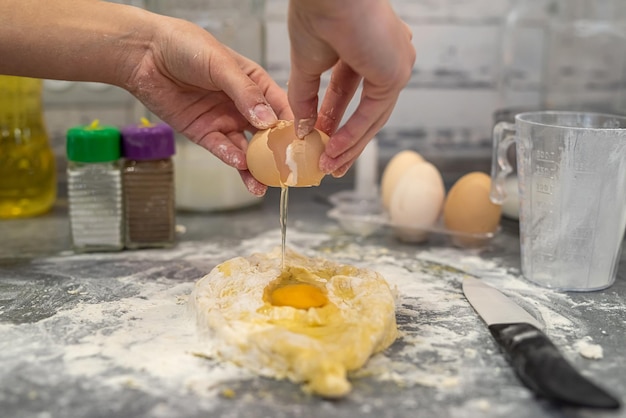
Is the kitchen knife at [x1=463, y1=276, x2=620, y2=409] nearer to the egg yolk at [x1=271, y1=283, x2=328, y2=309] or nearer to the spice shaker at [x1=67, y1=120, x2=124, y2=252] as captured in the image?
the egg yolk at [x1=271, y1=283, x2=328, y2=309]

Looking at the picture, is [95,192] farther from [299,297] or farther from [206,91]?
[299,297]

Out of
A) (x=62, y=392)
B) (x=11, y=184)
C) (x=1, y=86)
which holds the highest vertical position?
(x=1, y=86)

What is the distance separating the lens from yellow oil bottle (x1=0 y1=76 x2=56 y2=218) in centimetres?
157

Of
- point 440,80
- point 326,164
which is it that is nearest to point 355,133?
point 326,164

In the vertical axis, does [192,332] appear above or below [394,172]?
below

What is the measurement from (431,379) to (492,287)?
37 centimetres

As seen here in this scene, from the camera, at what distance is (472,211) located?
138 cm

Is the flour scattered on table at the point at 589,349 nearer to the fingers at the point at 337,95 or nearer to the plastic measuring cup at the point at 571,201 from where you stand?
the plastic measuring cup at the point at 571,201

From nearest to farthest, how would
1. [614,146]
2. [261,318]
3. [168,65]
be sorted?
[261,318] < [614,146] < [168,65]

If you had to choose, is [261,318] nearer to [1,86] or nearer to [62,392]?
[62,392]

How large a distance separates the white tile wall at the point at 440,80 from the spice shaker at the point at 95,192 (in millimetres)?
559

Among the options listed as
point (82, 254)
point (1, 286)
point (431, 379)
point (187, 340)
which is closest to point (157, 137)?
point (82, 254)

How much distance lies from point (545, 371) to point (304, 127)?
0.48 metres

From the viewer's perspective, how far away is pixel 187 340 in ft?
3.06
